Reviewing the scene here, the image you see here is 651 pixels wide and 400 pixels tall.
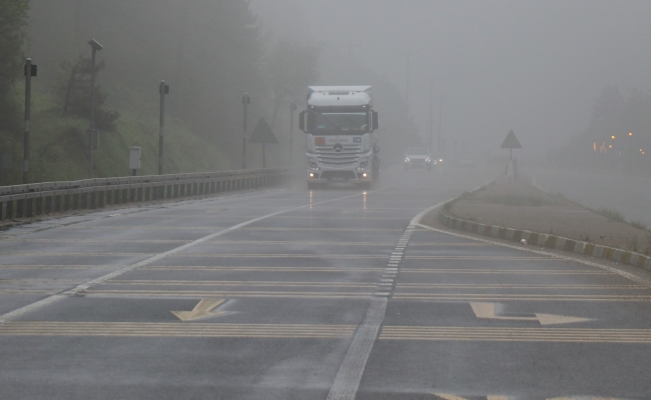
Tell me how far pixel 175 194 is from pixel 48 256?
2075cm

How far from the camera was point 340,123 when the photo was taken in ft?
138

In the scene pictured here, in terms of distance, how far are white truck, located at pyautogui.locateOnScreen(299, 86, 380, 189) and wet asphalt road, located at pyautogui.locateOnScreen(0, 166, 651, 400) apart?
24.6 metres

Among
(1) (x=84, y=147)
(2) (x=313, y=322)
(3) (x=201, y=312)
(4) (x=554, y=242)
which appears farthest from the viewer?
(1) (x=84, y=147)

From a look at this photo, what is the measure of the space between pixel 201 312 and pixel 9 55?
103 ft

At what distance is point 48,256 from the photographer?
15.0 m

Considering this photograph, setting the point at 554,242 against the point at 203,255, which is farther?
the point at 554,242

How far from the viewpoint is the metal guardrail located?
23562 mm

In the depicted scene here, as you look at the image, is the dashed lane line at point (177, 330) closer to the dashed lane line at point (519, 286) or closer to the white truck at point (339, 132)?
the dashed lane line at point (519, 286)

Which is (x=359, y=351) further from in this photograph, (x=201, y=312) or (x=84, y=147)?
(x=84, y=147)

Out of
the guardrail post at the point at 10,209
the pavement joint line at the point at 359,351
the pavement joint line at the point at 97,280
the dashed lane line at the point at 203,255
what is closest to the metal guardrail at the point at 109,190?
the guardrail post at the point at 10,209

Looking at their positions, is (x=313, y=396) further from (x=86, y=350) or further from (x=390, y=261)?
(x=390, y=261)

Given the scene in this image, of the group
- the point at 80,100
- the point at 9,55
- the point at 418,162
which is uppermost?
the point at 9,55

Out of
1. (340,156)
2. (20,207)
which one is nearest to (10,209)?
(20,207)

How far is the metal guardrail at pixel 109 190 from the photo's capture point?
23562 millimetres
